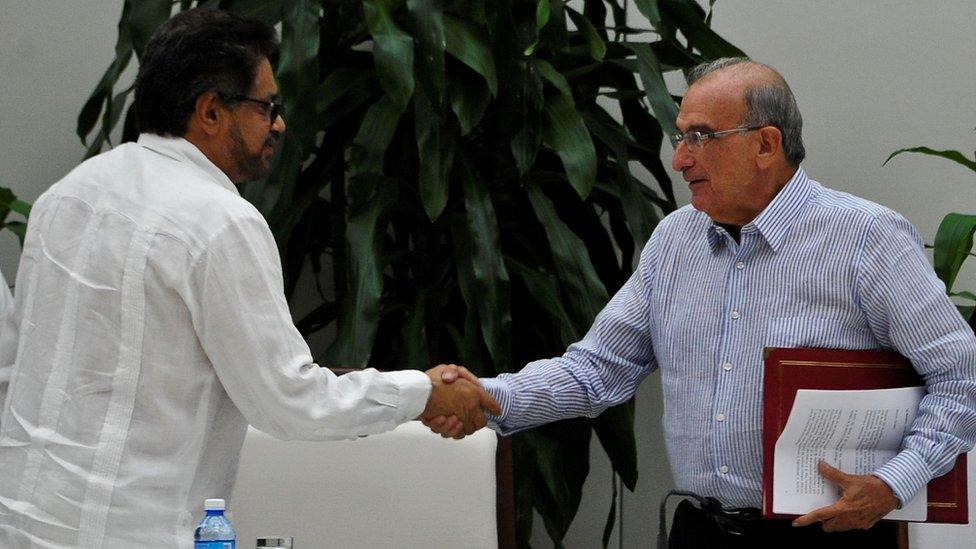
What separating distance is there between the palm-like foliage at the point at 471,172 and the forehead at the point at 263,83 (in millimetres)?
906

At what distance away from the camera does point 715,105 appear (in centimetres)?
203

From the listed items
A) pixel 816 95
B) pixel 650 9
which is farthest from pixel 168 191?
pixel 816 95

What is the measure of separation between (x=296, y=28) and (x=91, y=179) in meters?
1.22

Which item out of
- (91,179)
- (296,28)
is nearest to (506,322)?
(296,28)

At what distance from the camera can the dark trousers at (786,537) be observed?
188 cm

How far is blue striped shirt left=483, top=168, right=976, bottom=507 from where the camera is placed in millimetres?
1815

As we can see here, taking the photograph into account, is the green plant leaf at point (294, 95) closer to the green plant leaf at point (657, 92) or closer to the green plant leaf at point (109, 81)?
the green plant leaf at point (109, 81)

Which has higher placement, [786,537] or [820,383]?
[820,383]

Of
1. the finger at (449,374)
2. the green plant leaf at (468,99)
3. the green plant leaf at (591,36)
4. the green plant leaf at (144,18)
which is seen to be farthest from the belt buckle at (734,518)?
the green plant leaf at (144,18)

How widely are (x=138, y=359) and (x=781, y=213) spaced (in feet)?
3.32

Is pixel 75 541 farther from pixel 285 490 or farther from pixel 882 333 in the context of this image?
pixel 882 333

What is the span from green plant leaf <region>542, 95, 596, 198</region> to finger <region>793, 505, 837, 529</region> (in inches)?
46.1

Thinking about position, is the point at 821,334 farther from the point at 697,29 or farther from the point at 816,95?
the point at 816,95

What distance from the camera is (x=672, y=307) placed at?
6.73 feet
